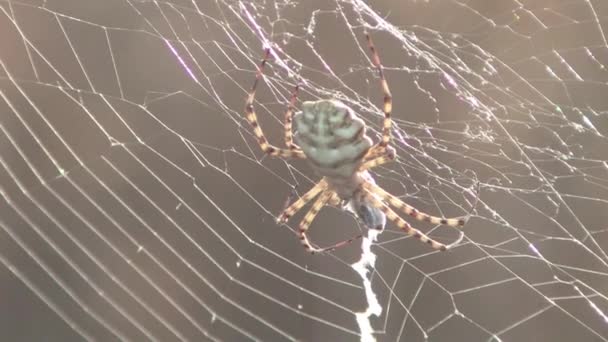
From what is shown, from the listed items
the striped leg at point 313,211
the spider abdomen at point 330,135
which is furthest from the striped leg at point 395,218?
the spider abdomen at point 330,135

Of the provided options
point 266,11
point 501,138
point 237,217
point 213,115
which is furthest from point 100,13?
point 501,138

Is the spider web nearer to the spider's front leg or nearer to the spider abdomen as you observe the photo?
the spider's front leg

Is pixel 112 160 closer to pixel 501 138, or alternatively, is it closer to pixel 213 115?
Answer: pixel 213 115

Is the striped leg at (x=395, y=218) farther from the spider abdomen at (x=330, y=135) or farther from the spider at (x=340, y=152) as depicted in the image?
the spider abdomen at (x=330, y=135)

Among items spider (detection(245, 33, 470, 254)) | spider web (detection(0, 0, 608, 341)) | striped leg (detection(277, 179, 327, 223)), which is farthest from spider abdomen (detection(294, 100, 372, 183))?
spider web (detection(0, 0, 608, 341))

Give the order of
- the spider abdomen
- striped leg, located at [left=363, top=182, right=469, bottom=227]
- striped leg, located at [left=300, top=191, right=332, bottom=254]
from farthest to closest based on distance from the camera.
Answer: striped leg, located at [left=300, top=191, right=332, bottom=254]
striped leg, located at [left=363, top=182, right=469, bottom=227]
the spider abdomen

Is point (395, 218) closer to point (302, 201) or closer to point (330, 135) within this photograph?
point (302, 201)

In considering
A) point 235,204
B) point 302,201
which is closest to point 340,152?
point 302,201

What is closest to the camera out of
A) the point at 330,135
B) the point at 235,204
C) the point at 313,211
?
the point at 330,135
